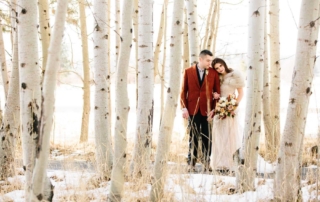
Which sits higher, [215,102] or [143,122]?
[215,102]

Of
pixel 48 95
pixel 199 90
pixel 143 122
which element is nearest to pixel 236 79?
pixel 199 90

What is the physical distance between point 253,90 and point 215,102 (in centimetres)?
208

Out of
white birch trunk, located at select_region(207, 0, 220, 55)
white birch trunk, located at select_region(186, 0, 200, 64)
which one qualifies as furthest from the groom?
white birch trunk, located at select_region(207, 0, 220, 55)

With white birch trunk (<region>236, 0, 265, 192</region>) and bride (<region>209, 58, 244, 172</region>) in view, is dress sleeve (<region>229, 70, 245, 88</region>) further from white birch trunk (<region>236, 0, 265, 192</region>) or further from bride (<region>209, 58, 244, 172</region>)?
white birch trunk (<region>236, 0, 265, 192</region>)

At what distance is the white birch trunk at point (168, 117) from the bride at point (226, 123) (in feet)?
8.03

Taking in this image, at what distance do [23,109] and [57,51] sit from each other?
1.00 m

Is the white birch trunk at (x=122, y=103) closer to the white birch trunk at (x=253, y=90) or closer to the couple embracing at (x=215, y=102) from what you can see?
the white birch trunk at (x=253, y=90)

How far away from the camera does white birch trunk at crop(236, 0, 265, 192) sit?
383 cm

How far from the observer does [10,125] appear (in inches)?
198

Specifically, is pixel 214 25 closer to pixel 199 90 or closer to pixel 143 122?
pixel 199 90

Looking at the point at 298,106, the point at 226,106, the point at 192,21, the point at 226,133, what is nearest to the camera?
the point at 298,106

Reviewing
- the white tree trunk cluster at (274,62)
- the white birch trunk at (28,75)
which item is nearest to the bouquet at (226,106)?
the white tree trunk cluster at (274,62)

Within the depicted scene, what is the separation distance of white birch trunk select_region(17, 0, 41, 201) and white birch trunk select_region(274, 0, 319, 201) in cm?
212

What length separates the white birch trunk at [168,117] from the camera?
329cm
